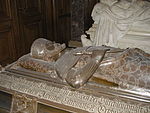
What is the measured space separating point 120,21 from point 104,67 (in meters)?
1.79

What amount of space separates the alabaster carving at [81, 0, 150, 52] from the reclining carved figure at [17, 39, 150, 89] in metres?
1.58

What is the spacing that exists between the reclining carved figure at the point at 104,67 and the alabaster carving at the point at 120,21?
1.58 meters

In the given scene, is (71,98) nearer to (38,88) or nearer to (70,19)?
(38,88)

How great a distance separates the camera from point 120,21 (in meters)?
2.94

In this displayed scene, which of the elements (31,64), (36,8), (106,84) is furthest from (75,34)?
(106,84)

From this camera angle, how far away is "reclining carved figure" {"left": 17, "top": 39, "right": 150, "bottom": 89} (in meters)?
1.23

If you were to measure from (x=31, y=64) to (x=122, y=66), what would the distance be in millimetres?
781

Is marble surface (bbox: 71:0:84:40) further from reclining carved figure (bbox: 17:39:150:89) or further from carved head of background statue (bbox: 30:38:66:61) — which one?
reclining carved figure (bbox: 17:39:150:89)

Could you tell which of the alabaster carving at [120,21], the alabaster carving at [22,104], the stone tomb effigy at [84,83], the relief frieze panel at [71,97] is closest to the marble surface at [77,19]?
the alabaster carving at [120,21]

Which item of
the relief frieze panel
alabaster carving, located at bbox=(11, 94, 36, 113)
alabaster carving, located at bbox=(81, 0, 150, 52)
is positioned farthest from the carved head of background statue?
alabaster carving, located at bbox=(81, 0, 150, 52)

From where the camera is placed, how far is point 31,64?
5.19ft

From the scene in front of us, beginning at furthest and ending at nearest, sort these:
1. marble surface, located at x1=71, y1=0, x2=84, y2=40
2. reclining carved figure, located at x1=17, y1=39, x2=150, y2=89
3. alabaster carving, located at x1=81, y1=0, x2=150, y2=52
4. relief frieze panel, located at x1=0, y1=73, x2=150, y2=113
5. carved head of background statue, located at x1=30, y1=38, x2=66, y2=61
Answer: marble surface, located at x1=71, y1=0, x2=84, y2=40, alabaster carving, located at x1=81, y1=0, x2=150, y2=52, carved head of background statue, located at x1=30, y1=38, x2=66, y2=61, reclining carved figure, located at x1=17, y1=39, x2=150, y2=89, relief frieze panel, located at x1=0, y1=73, x2=150, y2=113

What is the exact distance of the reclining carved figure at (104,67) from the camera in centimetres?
123

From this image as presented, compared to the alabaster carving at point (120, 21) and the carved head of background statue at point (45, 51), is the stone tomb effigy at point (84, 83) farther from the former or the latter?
the alabaster carving at point (120, 21)
